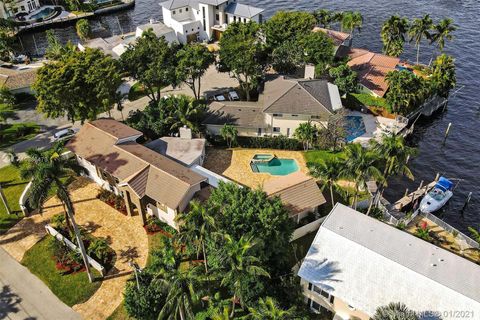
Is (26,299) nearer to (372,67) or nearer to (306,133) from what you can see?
(306,133)

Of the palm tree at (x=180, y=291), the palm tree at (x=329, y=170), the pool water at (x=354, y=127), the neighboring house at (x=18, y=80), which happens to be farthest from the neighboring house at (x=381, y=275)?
the neighboring house at (x=18, y=80)

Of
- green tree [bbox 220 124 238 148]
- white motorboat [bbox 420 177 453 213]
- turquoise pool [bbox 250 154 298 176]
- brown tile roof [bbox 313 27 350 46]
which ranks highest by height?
brown tile roof [bbox 313 27 350 46]

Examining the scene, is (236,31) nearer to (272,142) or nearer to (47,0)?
(272,142)

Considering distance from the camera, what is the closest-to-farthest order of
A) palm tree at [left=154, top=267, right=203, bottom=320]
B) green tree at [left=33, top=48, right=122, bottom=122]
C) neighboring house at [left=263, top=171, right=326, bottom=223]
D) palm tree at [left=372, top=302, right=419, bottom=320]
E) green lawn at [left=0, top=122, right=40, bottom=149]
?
1. palm tree at [left=154, top=267, right=203, bottom=320]
2. palm tree at [left=372, top=302, right=419, bottom=320]
3. neighboring house at [left=263, top=171, right=326, bottom=223]
4. green tree at [left=33, top=48, right=122, bottom=122]
5. green lawn at [left=0, top=122, right=40, bottom=149]

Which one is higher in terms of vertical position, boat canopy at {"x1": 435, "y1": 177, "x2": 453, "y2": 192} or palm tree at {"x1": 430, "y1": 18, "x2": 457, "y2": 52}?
palm tree at {"x1": 430, "y1": 18, "x2": 457, "y2": 52}

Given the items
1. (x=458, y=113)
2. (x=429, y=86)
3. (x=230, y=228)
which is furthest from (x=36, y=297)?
(x=458, y=113)

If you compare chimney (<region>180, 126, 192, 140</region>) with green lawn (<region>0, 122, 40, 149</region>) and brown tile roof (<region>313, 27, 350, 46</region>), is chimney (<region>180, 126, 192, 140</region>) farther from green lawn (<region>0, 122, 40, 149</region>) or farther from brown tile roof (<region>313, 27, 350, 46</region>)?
brown tile roof (<region>313, 27, 350, 46</region>)

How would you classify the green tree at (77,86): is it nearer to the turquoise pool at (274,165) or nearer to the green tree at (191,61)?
the green tree at (191,61)

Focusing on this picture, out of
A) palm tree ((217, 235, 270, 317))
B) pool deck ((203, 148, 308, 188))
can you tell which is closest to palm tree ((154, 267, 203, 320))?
palm tree ((217, 235, 270, 317))
